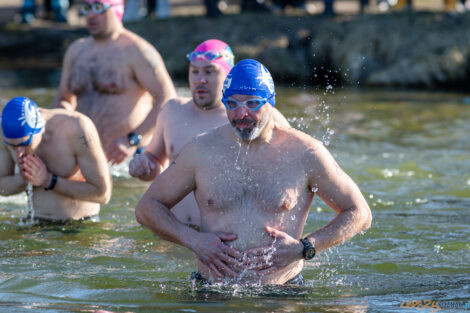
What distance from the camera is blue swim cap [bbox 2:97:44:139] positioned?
6.12 m

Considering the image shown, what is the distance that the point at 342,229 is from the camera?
15.8ft

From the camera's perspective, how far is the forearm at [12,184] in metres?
6.60

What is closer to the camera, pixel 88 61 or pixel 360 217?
pixel 360 217

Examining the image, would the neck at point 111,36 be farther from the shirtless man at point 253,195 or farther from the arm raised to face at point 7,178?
the shirtless man at point 253,195

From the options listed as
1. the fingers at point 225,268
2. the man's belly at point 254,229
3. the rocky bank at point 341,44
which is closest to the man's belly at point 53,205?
the man's belly at point 254,229

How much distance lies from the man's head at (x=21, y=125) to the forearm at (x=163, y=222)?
5.39 ft

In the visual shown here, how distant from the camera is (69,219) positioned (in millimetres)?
6914

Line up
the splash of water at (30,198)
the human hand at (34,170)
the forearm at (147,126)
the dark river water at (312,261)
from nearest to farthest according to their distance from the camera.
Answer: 1. the dark river water at (312,261)
2. the human hand at (34,170)
3. the splash of water at (30,198)
4. the forearm at (147,126)

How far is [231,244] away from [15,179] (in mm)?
2414

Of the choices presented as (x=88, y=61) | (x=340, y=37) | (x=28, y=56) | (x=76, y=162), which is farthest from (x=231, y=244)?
(x=28, y=56)

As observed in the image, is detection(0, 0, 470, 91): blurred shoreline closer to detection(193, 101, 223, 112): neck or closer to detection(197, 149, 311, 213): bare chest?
detection(193, 101, 223, 112): neck

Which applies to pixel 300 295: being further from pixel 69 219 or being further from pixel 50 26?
pixel 50 26

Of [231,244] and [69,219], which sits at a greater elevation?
[231,244]

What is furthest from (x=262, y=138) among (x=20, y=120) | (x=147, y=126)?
(x=147, y=126)
